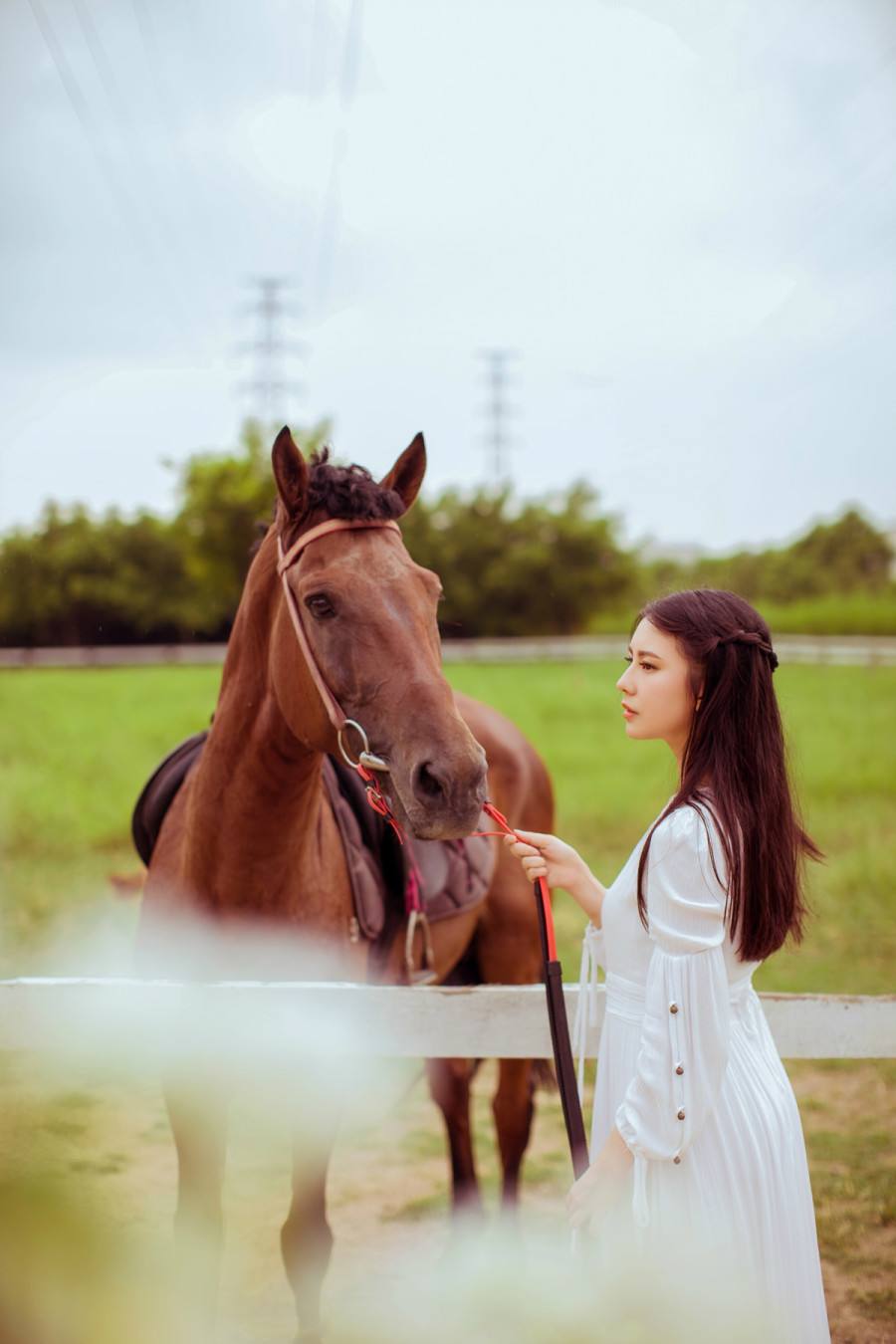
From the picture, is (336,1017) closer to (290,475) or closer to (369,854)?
(369,854)

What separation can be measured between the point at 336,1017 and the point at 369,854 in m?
0.69

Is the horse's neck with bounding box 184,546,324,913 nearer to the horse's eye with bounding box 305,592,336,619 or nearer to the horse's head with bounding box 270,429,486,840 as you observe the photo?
the horse's head with bounding box 270,429,486,840

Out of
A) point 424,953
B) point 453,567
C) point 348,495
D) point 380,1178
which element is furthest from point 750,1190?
point 453,567

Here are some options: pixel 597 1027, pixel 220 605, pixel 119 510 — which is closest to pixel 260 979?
pixel 597 1027

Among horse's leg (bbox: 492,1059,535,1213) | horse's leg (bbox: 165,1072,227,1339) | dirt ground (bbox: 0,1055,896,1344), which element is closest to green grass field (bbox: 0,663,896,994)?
dirt ground (bbox: 0,1055,896,1344)

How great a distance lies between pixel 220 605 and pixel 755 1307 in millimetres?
13159

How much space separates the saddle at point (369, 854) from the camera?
275 centimetres

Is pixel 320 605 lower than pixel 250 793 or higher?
higher

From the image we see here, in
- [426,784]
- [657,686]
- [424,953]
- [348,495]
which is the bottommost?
[424,953]

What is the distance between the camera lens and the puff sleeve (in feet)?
4.83

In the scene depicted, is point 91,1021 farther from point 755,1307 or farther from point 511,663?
point 511,663

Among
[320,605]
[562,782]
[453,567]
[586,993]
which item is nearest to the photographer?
[586,993]

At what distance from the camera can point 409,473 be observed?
7.97ft

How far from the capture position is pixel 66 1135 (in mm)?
3488
